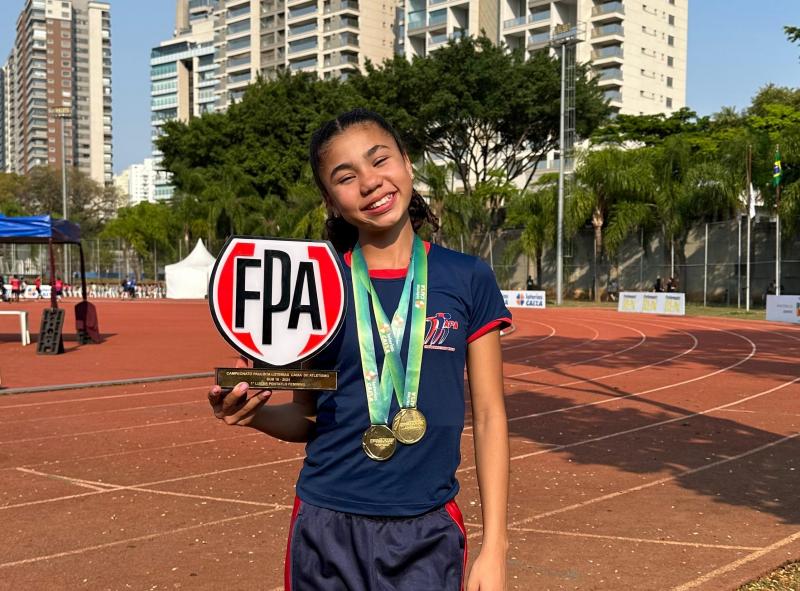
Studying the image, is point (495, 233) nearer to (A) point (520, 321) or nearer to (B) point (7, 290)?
(A) point (520, 321)

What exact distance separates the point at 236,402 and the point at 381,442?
0.35 m

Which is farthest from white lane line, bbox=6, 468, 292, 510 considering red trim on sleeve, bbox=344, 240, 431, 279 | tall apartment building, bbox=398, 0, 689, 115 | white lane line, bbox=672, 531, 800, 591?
tall apartment building, bbox=398, 0, 689, 115

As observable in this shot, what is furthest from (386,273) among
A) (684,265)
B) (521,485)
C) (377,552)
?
(684,265)

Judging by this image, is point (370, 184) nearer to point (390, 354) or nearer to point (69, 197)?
point (390, 354)

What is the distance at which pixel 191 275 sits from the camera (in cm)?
4747

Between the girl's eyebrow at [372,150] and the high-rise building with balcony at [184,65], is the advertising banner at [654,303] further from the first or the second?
the high-rise building with balcony at [184,65]

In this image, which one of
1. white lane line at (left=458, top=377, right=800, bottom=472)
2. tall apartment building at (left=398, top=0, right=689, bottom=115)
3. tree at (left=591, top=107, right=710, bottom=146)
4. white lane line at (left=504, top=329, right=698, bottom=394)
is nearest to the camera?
white lane line at (left=458, top=377, right=800, bottom=472)

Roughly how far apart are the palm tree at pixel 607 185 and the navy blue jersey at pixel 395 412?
38.4 meters

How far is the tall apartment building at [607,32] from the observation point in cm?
6869

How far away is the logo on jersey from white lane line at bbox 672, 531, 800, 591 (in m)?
3.00

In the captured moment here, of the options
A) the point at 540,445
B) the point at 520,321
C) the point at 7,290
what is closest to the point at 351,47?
the point at 7,290

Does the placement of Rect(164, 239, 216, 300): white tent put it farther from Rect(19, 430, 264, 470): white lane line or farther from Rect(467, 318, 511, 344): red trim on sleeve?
Rect(467, 318, 511, 344): red trim on sleeve

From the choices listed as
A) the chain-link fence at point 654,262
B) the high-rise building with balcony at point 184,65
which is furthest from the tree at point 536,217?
the high-rise building with balcony at point 184,65

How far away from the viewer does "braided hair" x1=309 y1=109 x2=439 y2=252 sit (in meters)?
2.19
